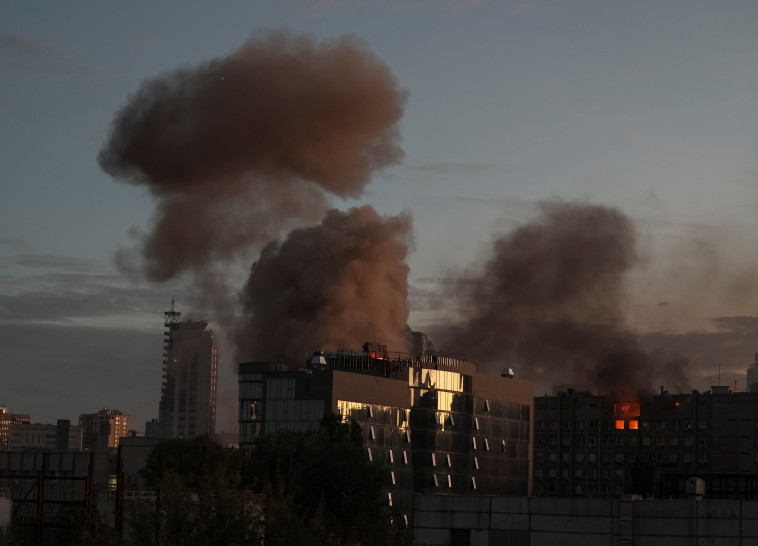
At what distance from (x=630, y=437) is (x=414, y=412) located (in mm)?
59616

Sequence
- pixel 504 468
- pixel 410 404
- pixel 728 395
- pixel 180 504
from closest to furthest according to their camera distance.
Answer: pixel 180 504, pixel 410 404, pixel 504 468, pixel 728 395

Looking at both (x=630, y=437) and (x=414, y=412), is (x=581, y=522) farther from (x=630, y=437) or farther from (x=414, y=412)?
(x=630, y=437)

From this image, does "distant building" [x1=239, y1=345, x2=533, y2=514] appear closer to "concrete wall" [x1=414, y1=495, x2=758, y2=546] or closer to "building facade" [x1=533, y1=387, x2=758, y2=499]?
"building facade" [x1=533, y1=387, x2=758, y2=499]

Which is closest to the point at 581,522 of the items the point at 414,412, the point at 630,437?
the point at 414,412

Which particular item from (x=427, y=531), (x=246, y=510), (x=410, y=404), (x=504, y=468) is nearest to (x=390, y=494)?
(x=410, y=404)

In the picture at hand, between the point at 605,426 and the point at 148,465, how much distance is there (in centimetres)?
8747

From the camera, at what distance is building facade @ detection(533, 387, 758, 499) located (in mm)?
176875

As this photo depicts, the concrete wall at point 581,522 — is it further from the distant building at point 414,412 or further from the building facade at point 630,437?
the building facade at point 630,437

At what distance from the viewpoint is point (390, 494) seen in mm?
124188

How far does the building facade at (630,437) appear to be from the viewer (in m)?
177

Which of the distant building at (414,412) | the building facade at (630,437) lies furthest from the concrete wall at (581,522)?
the building facade at (630,437)

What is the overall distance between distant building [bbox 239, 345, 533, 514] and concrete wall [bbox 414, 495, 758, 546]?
6218cm

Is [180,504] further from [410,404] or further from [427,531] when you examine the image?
[410,404]

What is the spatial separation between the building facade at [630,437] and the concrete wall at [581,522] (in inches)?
4650
